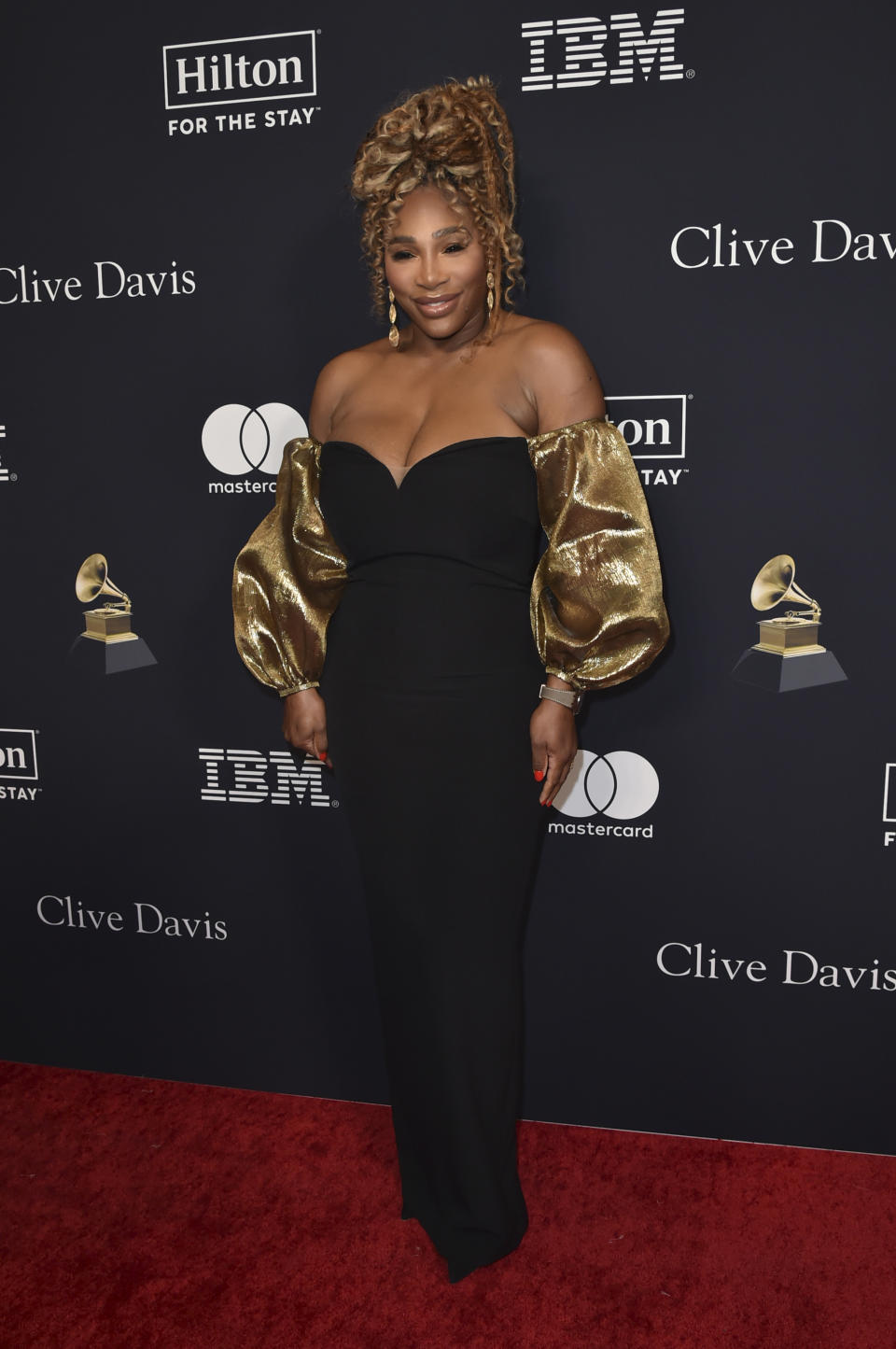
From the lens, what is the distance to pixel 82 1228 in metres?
2.13

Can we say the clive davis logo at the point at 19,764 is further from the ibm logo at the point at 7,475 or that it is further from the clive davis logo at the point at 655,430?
the clive davis logo at the point at 655,430

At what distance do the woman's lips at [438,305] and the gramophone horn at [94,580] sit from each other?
3.50 feet

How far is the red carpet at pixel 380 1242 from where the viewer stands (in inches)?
73.7

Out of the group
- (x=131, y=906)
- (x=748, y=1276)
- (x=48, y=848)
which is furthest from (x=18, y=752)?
Answer: (x=748, y=1276)

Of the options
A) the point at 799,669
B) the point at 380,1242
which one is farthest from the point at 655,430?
the point at 380,1242

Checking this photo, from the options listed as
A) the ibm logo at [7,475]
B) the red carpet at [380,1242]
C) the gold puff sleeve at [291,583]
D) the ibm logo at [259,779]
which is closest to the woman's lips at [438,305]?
the gold puff sleeve at [291,583]

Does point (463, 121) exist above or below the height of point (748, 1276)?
above

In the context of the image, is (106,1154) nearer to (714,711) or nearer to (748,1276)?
(748,1276)

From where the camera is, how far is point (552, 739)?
1.86 metres

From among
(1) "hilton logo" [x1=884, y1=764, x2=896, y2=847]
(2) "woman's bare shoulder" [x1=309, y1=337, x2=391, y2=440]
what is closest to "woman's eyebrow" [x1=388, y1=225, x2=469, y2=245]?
(2) "woman's bare shoulder" [x1=309, y1=337, x2=391, y2=440]

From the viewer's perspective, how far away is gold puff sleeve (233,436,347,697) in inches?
79.1

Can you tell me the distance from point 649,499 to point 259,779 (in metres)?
1.07

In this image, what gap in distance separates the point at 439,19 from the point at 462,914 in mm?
1669

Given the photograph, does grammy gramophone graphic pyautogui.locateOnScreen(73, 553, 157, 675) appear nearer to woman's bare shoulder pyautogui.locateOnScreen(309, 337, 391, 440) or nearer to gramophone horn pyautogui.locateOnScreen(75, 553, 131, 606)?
gramophone horn pyautogui.locateOnScreen(75, 553, 131, 606)
